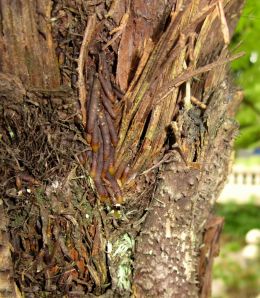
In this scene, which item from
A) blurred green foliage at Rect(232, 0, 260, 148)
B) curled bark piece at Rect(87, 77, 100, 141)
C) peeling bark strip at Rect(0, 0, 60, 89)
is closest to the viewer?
peeling bark strip at Rect(0, 0, 60, 89)

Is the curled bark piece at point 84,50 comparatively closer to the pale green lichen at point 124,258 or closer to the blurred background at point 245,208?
the pale green lichen at point 124,258

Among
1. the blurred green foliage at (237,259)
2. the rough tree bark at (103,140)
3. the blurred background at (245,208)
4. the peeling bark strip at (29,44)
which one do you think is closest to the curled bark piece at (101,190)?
the rough tree bark at (103,140)

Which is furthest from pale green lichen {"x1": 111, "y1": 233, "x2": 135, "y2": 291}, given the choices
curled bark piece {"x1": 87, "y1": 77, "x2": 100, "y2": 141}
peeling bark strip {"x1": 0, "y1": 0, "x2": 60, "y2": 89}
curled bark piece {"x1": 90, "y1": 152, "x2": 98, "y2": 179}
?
peeling bark strip {"x1": 0, "y1": 0, "x2": 60, "y2": 89}

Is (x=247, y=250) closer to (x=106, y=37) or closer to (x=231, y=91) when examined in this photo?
(x=231, y=91)

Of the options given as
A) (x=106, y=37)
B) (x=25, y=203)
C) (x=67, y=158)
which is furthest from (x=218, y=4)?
(x=25, y=203)

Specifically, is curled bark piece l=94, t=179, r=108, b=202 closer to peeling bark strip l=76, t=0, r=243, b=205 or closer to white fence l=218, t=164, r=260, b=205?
peeling bark strip l=76, t=0, r=243, b=205

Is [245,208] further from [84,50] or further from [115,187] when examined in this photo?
[84,50]
